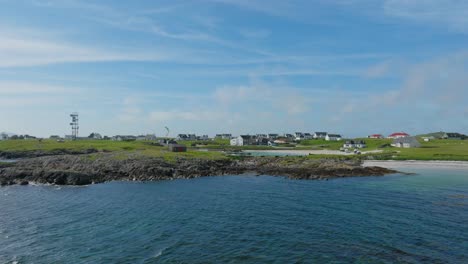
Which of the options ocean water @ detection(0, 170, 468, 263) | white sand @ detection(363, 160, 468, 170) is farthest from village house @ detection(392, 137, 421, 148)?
ocean water @ detection(0, 170, 468, 263)

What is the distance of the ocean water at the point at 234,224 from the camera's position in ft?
78.2

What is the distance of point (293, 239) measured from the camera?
26.9 meters

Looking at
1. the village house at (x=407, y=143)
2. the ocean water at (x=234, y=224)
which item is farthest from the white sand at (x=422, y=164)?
the village house at (x=407, y=143)

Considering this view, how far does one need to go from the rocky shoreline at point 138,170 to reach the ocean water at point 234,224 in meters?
6.13

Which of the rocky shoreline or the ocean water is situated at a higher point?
the rocky shoreline

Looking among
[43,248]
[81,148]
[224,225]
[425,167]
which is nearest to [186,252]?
[224,225]

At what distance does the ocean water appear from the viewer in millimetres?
23828

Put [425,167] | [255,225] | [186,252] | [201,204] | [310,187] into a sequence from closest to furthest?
1. [186,252]
2. [255,225]
3. [201,204]
4. [310,187]
5. [425,167]

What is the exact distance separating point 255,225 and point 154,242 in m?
9.50

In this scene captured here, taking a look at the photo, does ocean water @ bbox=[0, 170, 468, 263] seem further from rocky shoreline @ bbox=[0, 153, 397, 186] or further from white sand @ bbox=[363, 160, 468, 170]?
white sand @ bbox=[363, 160, 468, 170]

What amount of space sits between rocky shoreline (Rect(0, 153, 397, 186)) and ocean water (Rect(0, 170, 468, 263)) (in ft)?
20.1

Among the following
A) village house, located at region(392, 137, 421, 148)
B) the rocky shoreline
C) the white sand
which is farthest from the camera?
village house, located at region(392, 137, 421, 148)

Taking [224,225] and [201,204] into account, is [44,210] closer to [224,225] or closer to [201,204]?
[201,204]

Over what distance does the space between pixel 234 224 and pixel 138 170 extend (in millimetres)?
38110
